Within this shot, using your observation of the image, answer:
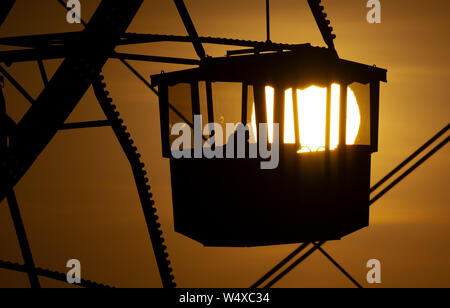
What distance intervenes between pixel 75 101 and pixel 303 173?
4108 millimetres

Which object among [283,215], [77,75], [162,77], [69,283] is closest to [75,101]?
[77,75]

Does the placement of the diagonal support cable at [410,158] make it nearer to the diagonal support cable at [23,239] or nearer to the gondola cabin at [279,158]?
the gondola cabin at [279,158]

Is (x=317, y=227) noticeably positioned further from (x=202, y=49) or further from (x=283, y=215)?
(x=202, y=49)

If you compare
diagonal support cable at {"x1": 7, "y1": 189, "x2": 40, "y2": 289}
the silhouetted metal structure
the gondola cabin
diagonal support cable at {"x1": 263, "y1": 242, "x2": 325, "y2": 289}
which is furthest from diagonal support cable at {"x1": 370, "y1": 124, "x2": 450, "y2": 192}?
diagonal support cable at {"x1": 7, "y1": 189, "x2": 40, "y2": 289}

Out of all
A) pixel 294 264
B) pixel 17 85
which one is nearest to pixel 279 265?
pixel 294 264

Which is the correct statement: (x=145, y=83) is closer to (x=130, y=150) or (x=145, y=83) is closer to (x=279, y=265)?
(x=130, y=150)

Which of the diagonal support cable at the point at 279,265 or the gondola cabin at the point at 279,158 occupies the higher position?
the gondola cabin at the point at 279,158

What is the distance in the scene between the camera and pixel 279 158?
537 inches

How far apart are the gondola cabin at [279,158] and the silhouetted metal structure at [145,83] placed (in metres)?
0.04

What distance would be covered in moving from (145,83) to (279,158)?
14.6ft

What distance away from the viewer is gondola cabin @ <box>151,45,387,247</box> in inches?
538

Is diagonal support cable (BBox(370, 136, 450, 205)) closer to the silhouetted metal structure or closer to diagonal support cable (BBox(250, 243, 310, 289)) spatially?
the silhouetted metal structure

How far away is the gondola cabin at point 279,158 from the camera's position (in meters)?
13.7

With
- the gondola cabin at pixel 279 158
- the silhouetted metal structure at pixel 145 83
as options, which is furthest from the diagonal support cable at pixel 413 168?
the gondola cabin at pixel 279 158
